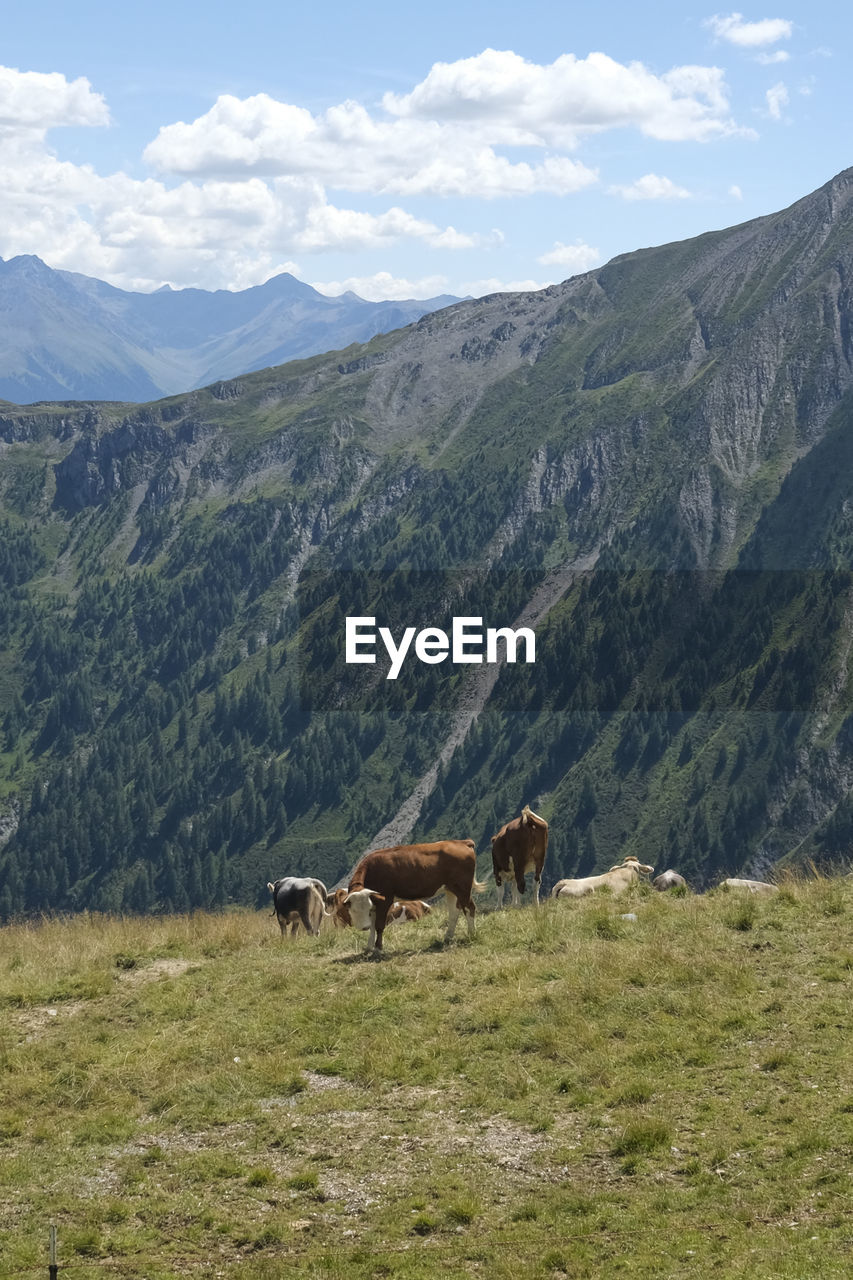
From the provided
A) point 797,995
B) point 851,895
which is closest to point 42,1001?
point 797,995

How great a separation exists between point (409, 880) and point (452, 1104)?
9.01 m

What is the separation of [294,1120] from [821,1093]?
8682mm

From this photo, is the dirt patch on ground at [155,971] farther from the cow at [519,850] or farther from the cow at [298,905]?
the cow at [519,850]

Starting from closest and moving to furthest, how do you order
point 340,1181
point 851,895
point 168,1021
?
point 340,1181
point 168,1021
point 851,895

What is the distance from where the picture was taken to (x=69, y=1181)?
18812 millimetres

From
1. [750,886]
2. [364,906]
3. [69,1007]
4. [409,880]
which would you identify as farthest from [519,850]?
[69,1007]

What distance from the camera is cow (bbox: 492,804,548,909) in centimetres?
3466

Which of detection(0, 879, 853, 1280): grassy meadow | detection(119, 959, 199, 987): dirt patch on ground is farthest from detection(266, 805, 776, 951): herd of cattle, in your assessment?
detection(119, 959, 199, 987): dirt patch on ground

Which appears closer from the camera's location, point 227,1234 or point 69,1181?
point 227,1234

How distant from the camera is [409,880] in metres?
29.4

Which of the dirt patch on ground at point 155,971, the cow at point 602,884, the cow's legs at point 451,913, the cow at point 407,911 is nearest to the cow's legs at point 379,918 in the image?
the cow's legs at point 451,913

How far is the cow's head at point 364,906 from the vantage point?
2883 centimetres

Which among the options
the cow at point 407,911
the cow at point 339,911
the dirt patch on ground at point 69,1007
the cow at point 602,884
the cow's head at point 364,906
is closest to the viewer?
the dirt patch on ground at point 69,1007

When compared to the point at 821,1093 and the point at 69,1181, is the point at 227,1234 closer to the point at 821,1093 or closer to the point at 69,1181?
the point at 69,1181
